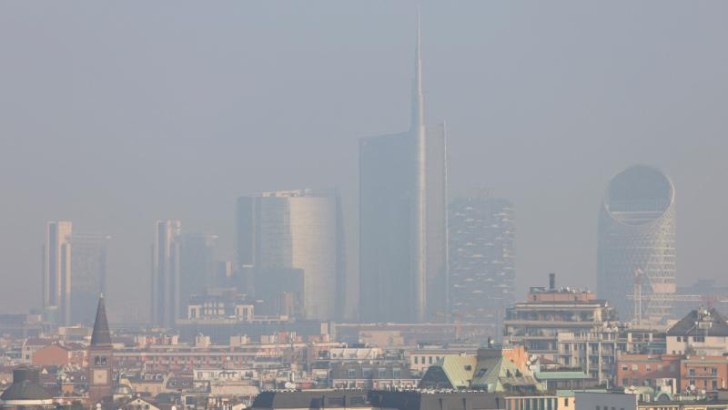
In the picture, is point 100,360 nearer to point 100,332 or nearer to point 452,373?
point 100,332

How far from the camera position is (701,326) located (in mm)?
152750

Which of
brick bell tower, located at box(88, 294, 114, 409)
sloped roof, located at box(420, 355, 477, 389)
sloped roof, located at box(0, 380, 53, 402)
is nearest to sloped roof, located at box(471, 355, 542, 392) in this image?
sloped roof, located at box(420, 355, 477, 389)

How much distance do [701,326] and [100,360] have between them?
46116 millimetres

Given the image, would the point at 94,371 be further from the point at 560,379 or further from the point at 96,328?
the point at 560,379

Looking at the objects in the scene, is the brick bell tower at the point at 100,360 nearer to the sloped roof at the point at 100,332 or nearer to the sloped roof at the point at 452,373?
the sloped roof at the point at 100,332

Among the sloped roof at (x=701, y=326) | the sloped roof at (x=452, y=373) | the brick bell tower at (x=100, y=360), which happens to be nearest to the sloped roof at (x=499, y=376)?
the sloped roof at (x=452, y=373)

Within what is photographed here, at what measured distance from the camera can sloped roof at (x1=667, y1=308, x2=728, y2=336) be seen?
152375 mm

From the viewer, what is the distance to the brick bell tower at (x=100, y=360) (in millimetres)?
180250

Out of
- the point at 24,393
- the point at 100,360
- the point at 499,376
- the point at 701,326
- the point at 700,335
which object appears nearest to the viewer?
the point at 499,376

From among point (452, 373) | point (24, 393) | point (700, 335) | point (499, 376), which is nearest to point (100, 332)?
point (24, 393)

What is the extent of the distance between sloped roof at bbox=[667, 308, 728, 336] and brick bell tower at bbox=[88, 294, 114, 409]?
35947 millimetres

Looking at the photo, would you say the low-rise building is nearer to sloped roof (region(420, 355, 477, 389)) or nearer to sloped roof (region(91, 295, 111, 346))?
sloped roof (region(420, 355, 477, 389))

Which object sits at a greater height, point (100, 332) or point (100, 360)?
point (100, 332)

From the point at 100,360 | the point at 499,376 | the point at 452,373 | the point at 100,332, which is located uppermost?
the point at 100,332
